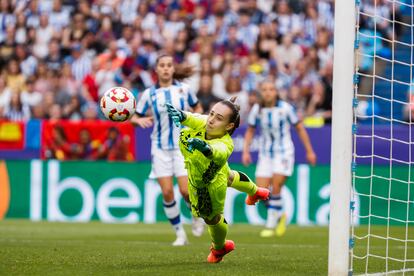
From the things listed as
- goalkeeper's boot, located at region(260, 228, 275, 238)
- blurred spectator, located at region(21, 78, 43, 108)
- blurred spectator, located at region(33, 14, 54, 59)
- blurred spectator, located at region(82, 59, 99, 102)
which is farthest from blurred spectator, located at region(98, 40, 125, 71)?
goalkeeper's boot, located at region(260, 228, 275, 238)

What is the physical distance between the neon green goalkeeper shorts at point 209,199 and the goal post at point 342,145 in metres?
1.65

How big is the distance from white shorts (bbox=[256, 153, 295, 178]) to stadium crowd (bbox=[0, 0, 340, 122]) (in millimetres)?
4198

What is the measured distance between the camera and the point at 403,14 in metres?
22.9

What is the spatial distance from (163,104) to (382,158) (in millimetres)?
4053

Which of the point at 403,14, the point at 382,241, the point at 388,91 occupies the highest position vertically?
the point at 403,14

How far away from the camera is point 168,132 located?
13.1 m

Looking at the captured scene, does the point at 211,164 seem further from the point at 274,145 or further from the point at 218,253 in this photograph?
the point at 274,145

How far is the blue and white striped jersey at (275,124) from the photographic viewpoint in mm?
15961

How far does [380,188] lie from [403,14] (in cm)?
686

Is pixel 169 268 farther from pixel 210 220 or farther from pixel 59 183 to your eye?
pixel 59 183

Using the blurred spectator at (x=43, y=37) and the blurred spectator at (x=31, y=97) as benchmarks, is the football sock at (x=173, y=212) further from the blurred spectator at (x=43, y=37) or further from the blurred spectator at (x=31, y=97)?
the blurred spectator at (x=43, y=37)

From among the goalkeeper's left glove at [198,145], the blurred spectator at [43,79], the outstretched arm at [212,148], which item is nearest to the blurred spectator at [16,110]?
the blurred spectator at [43,79]

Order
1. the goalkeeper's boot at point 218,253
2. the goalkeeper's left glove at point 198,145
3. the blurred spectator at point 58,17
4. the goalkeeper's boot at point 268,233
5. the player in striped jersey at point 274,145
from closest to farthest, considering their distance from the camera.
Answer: the goalkeeper's left glove at point 198,145 < the goalkeeper's boot at point 218,253 < the goalkeeper's boot at point 268,233 < the player in striped jersey at point 274,145 < the blurred spectator at point 58,17

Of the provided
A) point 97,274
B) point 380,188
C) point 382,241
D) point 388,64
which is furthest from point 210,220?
point 388,64
